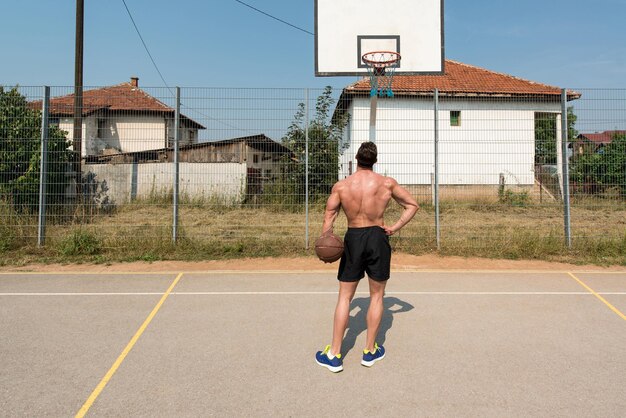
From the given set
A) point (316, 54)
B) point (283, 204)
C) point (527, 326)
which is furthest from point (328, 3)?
point (527, 326)

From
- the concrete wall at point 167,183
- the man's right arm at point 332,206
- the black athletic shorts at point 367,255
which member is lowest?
the black athletic shorts at point 367,255

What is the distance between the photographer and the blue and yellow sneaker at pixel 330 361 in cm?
410

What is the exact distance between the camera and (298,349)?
464 cm

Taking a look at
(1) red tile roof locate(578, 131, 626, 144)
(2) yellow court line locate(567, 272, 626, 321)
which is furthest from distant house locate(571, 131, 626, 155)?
(2) yellow court line locate(567, 272, 626, 321)

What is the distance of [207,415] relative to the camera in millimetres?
3354

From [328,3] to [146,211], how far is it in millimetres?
6058

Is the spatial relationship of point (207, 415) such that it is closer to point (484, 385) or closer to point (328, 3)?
point (484, 385)

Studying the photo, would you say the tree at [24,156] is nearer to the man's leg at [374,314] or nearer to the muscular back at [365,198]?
the muscular back at [365,198]

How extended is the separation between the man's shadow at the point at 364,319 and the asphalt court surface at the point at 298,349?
3 centimetres

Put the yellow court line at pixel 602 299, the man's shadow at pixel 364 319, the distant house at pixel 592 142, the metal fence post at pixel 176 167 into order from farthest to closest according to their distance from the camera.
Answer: the distant house at pixel 592 142, the metal fence post at pixel 176 167, the yellow court line at pixel 602 299, the man's shadow at pixel 364 319

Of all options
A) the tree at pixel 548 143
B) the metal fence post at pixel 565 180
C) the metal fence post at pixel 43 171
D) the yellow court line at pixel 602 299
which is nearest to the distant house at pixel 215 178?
the metal fence post at pixel 43 171

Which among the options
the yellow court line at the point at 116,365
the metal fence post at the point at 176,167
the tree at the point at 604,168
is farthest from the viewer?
the tree at the point at 604,168

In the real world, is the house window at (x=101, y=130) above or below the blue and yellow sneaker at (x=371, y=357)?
above

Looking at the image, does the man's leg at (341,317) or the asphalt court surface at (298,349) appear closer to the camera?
the asphalt court surface at (298,349)
